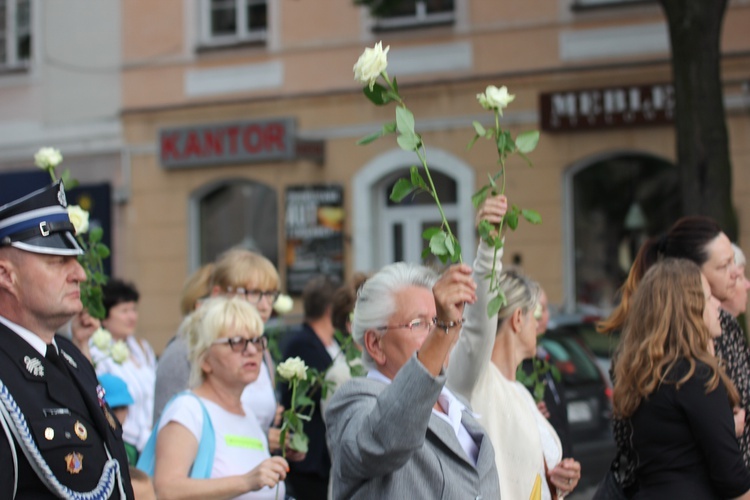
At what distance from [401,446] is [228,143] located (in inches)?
533

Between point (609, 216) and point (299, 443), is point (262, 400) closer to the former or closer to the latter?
point (299, 443)

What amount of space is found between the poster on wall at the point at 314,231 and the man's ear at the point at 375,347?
478 inches

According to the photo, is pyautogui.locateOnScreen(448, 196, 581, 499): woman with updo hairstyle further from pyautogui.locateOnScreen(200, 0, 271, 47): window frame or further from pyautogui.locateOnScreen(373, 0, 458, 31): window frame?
pyautogui.locateOnScreen(200, 0, 271, 47): window frame

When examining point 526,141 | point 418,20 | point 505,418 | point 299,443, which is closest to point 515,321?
Result: point 505,418

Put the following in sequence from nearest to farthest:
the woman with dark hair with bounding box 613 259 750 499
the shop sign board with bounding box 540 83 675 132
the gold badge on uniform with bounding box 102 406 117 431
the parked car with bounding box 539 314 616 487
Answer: the gold badge on uniform with bounding box 102 406 117 431 < the woman with dark hair with bounding box 613 259 750 499 < the parked car with bounding box 539 314 616 487 < the shop sign board with bounding box 540 83 675 132

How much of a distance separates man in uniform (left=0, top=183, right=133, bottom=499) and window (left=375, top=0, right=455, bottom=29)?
12.6 meters

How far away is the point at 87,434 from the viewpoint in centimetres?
287

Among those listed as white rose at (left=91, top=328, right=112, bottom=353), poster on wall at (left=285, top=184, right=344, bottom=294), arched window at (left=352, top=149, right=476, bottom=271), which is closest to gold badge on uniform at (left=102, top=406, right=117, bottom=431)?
white rose at (left=91, top=328, right=112, bottom=353)

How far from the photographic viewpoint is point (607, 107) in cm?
1388

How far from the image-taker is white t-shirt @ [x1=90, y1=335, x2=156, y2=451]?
5.77 meters

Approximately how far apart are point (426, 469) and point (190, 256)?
13860 mm

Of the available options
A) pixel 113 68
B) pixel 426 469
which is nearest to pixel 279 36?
pixel 113 68

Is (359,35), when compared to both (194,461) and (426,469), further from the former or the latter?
(426,469)

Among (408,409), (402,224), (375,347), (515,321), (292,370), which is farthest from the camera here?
(402,224)
